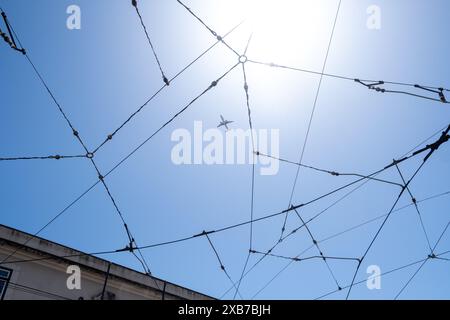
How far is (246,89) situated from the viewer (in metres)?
9.59

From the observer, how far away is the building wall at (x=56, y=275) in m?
14.6

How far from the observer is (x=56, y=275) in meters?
15.8

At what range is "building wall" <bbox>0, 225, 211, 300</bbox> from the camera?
14.6 metres

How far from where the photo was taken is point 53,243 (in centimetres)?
1567

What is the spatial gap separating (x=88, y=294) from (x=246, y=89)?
12.1 meters
